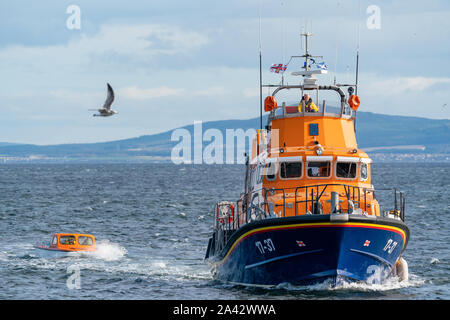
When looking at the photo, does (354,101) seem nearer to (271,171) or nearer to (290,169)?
(290,169)

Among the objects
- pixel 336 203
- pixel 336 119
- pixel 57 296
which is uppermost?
pixel 336 119

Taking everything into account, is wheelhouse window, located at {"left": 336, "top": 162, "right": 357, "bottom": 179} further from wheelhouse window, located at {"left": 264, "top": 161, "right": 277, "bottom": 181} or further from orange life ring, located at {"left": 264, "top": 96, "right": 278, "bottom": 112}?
orange life ring, located at {"left": 264, "top": 96, "right": 278, "bottom": 112}

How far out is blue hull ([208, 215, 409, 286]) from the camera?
72.1ft

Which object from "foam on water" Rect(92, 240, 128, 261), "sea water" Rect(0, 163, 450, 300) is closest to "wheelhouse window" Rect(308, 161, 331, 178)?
"sea water" Rect(0, 163, 450, 300)

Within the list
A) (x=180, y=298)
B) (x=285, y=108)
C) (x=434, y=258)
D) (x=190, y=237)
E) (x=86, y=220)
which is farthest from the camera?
(x=86, y=220)

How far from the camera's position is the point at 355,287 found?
22969 millimetres

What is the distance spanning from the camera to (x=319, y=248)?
22.2 metres

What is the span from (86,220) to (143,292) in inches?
1196

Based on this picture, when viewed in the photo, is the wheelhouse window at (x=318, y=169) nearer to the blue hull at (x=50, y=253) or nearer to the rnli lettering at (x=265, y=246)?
the rnli lettering at (x=265, y=246)

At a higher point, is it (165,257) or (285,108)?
(285,108)

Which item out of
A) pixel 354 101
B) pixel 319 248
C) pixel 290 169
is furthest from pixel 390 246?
pixel 354 101

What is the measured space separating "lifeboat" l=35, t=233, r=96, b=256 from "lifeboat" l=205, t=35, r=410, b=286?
10201 millimetres

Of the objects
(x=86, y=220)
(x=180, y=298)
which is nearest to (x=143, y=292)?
(x=180, y=298)
